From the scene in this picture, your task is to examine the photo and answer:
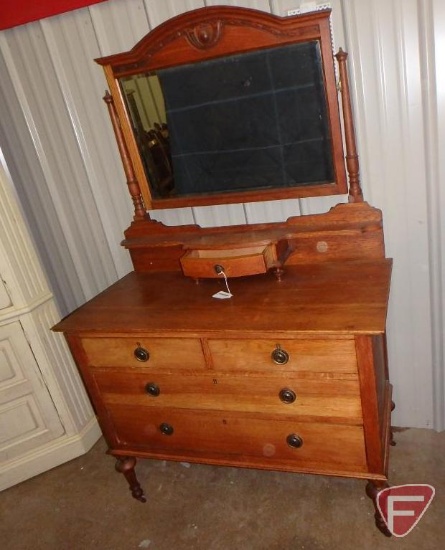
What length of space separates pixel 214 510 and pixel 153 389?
0.75 meters

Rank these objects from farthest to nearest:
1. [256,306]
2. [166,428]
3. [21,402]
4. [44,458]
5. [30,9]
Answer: [44,458] < [21,402] < [30,9] < [166,428] < [256,306]

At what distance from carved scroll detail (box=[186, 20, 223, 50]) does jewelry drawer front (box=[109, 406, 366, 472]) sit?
159cm

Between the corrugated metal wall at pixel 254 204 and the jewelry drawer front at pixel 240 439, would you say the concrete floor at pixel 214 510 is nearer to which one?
the jewelry drawer front at pixel 240 439

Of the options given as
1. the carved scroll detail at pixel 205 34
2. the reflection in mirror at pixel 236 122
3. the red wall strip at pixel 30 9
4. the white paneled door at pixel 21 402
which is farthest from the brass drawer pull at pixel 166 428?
the red wall strip at pixel 30 9

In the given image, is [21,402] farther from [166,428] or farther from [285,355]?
[285,355]

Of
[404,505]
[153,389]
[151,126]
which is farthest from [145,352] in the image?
[404,505]

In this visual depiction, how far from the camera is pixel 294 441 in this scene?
1.68m

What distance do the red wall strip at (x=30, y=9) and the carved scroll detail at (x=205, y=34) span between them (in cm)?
51

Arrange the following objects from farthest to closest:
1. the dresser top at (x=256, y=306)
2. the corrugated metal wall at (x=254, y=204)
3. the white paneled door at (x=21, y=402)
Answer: the white paneled door at (x=21, y=402)
the corrugated metal wall at (x=254, y=204)
the dresser top at (x=256, y=306)

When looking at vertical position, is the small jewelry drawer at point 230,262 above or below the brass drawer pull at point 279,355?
above

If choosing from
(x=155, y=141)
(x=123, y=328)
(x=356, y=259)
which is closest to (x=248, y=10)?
(x=155, y=141)

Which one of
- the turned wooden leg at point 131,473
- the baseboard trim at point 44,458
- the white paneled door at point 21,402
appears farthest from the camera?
the baseboard trim at point 44,458

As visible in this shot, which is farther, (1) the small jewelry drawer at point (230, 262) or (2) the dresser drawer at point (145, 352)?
(1) the small jewelry drawer at point (230, 262)

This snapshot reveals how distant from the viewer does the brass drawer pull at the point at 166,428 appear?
1.88 meters
